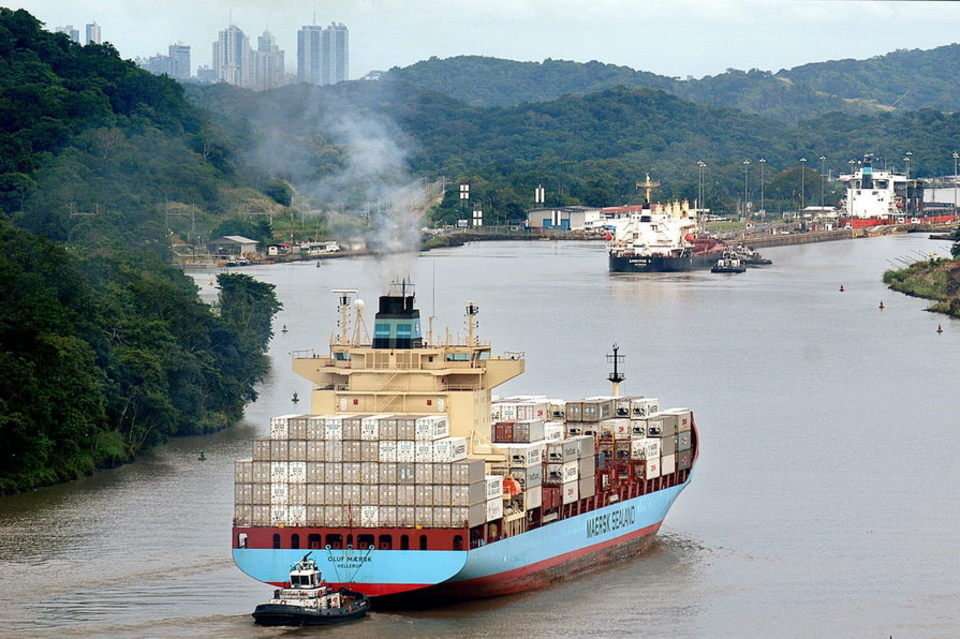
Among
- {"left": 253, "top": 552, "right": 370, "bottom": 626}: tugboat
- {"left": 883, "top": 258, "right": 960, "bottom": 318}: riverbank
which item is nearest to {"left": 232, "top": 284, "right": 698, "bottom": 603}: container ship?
{"left": 253, "top": 552, "right": 370, "bottom": 626}: tugboat

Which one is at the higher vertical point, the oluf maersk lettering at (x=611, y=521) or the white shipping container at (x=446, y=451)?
the white shipping container at (x=446, y=451)

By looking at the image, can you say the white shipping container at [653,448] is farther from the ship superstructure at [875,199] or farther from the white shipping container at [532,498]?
the ship superstructure at [875,199]

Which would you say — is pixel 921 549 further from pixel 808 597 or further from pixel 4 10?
pixel 4 10

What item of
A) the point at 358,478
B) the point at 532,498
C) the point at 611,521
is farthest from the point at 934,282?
the point at 358,478

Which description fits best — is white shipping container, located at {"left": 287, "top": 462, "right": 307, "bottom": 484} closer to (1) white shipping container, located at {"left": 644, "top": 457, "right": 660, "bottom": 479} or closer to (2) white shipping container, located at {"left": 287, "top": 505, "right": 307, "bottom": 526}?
(2) white shipping container, located at {"left": 287, "top": 505, "right": 307, "bottom": 526}

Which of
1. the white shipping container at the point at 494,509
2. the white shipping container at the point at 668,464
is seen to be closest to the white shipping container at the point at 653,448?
the white shipping container at the point at 668,464

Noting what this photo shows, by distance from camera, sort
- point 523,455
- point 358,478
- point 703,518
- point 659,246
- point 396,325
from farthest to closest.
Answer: point 659,246 → point 703,518 → point 396,325 → point 523,455 → point 358,478

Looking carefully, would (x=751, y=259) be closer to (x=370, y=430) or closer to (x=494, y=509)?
Result: (x=494, y=509)
